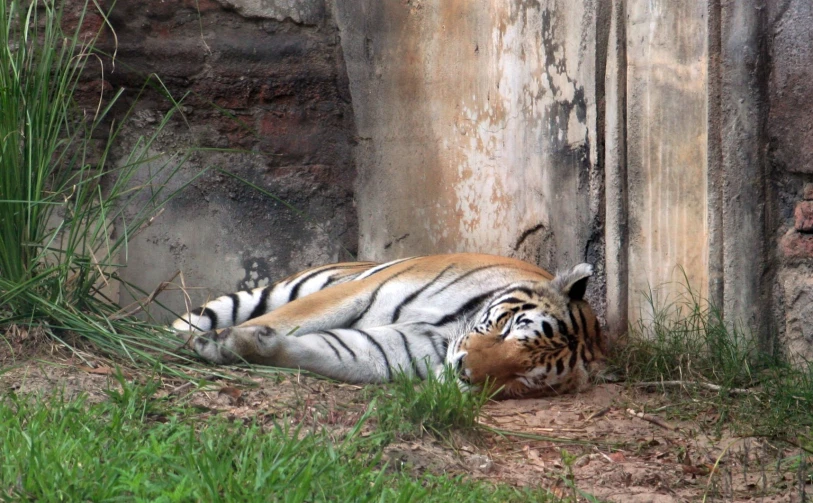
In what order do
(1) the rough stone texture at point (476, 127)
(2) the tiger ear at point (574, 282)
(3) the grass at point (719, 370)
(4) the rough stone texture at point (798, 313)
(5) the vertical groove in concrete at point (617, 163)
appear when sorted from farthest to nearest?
(1) the rough stone texture at point (476, 127)
(5) the vertical groove in concrete at point (617, 163)
(2) the tiger ear at point (574, 282)
(4) the rough stone texture at point (798, 313)
(3) the grass at point (719, 370)

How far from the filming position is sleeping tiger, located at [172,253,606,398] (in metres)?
3.95

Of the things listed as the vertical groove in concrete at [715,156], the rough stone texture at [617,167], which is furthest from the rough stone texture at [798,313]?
the rough stone texture at [617,167]

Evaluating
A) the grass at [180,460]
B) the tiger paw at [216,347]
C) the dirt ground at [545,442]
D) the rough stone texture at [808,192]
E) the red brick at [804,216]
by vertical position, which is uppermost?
the rough stone texture at [808,192]

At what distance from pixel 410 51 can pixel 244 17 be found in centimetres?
111

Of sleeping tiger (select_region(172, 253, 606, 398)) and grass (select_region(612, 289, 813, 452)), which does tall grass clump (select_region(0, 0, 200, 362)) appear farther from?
grass (select_region(612, 289, 813, 452))

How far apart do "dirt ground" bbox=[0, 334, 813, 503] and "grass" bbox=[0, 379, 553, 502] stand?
0.51 feet

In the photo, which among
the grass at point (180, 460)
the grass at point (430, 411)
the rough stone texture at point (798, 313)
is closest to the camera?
the grass at point (180, 460)

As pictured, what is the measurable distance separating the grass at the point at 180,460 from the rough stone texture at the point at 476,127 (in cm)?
222

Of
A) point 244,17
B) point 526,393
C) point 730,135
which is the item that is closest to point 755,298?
point 730,135

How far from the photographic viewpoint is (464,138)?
18.3 ft

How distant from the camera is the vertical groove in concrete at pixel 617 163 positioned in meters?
4.41

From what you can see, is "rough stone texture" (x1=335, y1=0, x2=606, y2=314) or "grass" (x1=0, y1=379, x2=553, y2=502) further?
"rough stone texture" (x1=335, y1=0, x2=606, y2=314)

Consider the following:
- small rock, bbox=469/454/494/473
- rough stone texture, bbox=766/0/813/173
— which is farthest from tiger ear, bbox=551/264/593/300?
small rock, bbox=469/454/494/473

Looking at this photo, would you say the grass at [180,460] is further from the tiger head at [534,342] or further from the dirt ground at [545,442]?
the tiger head at [534,342]
